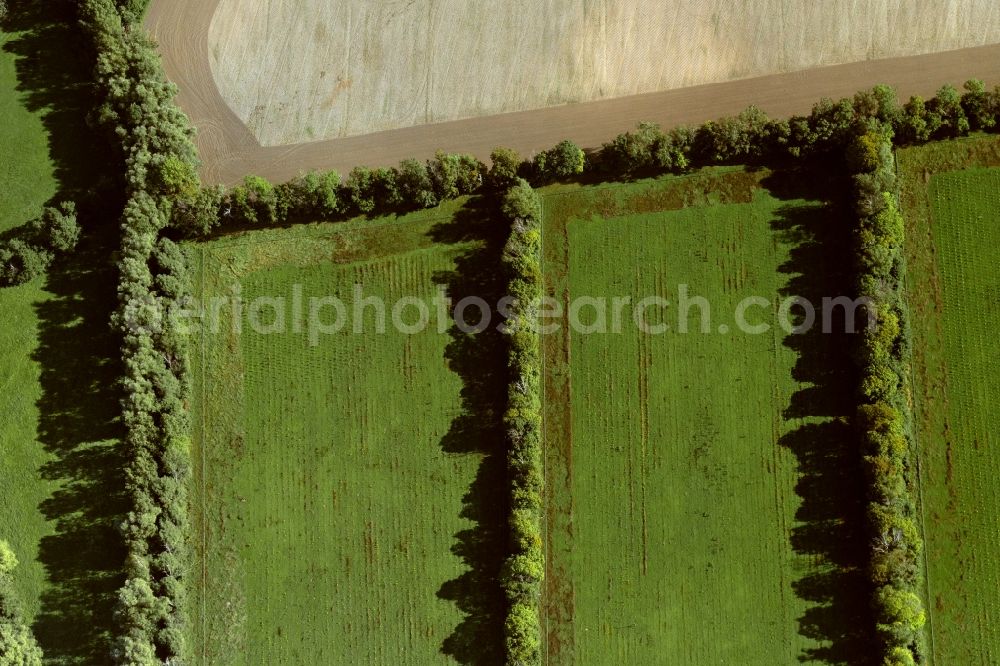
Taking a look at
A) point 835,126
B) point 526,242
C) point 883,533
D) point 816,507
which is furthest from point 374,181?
point 883,533

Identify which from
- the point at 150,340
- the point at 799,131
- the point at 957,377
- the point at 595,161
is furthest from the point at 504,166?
the point at 957,377

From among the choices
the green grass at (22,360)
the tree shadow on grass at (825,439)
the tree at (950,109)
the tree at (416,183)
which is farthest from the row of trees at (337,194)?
the tree at (950,109)

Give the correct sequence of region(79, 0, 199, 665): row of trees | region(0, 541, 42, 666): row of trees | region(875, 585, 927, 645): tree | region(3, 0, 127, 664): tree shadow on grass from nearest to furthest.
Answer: region(875, 585, 927, 645): tree, region(0, 541, 42, 666): row of trees, region(79, 0, 199, 665): row of trees, region(3, 0, 127, 664): tree shadow on grass

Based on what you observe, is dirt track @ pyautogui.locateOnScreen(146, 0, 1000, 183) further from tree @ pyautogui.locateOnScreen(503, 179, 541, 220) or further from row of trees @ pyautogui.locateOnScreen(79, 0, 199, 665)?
tree @ pyautogui.locateOnScreen(503, 179, 541, 220)

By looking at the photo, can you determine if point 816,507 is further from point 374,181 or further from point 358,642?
point 374,181

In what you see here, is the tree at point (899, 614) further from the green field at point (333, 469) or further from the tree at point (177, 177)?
the tree at point (177, 177)

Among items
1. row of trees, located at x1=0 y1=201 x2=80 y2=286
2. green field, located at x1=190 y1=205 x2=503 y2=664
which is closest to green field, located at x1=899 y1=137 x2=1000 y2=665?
green field, located at x1=190 y1=205 x2=503 y2=664
